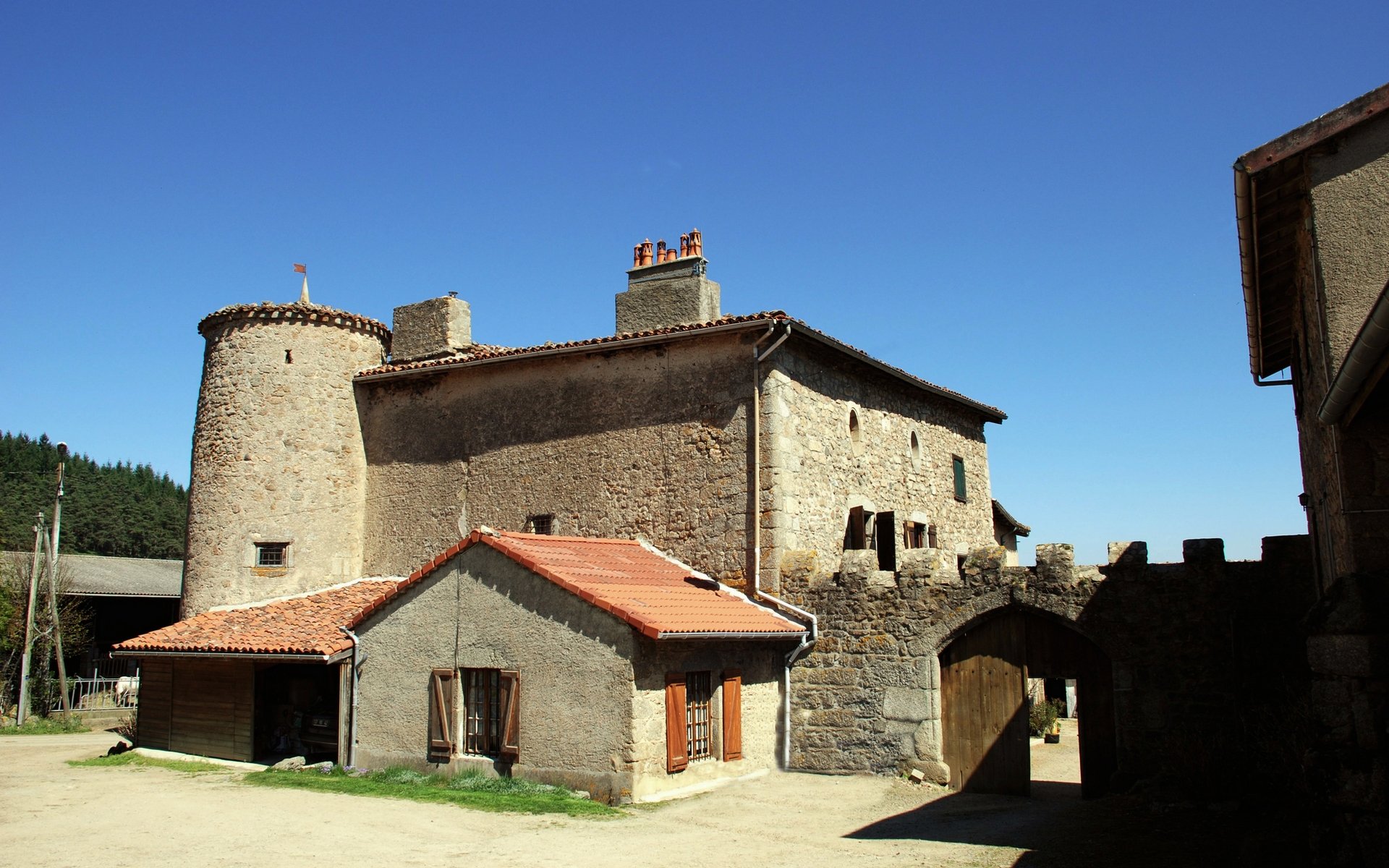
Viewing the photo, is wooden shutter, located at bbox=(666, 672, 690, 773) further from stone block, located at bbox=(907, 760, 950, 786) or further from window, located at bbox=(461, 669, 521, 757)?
stone block, located at bbox=(907, 760, 950, 786)

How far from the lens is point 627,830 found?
9828 mm

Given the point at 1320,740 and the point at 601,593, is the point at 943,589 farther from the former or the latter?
the point at 1320,740

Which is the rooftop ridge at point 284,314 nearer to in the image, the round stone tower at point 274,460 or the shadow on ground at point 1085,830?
the round stone tower at point 274,460

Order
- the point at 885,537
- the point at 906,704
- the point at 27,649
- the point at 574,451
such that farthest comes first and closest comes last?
the point at 27,649
the point at 885,537
the point at 574,451
the point at 906,704

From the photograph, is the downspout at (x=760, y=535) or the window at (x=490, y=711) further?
the downspout at (x=760, y=535)

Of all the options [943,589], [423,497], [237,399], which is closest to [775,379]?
[943,589]

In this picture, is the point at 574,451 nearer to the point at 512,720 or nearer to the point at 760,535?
the point at 760,535

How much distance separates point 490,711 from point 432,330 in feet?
27.6

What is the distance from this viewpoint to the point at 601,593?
11555mm

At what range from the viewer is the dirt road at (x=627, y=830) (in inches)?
345

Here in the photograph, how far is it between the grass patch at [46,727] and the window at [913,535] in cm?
1764

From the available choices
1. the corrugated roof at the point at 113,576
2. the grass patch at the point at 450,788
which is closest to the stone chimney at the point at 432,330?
the grass patch at the point at 450,788

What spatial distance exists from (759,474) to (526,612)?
12.8ft

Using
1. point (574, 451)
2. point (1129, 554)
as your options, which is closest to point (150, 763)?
point (574, 451)
